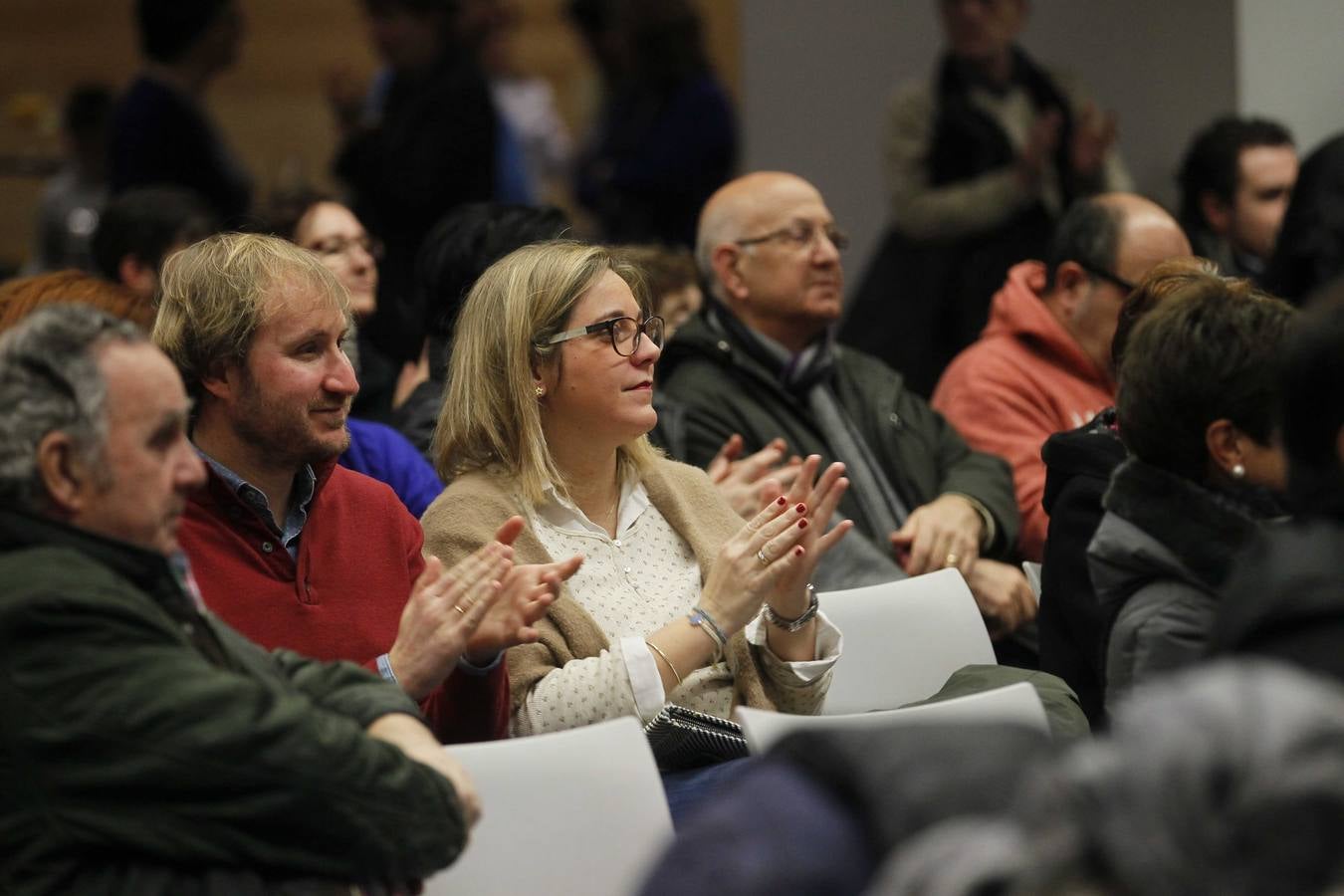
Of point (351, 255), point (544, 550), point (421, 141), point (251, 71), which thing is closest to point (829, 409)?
point (351, 255)

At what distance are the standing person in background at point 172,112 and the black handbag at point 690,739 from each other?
11.3 ft

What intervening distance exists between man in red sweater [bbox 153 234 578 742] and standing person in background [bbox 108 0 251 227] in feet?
10.3

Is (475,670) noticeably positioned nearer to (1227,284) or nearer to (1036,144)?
(1227,284)

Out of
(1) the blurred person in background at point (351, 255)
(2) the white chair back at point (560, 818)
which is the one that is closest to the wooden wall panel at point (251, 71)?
(1) the blurred person in background at point (351, 255)

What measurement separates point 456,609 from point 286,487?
0.46 m

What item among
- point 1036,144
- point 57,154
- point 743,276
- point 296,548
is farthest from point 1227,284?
point 57,154

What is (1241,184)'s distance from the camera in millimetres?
5051

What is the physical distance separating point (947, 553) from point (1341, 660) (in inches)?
84.0

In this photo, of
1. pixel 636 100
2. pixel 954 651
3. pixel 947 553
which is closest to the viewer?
pixel 954 651

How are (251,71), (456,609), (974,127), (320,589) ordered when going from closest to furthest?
(456,609), (320,589), (974,127), (251,71)

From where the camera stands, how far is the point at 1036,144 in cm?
527

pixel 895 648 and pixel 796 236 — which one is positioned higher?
pixel 796 236

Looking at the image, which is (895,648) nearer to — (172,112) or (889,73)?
(172,112)

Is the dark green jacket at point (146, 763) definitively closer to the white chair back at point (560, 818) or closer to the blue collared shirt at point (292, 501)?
the white chair back at point (560, 818)
